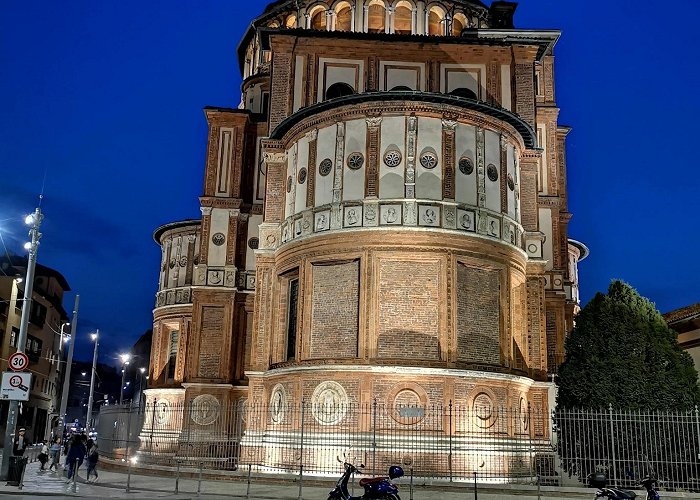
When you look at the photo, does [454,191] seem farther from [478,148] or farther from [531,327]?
[531,327]

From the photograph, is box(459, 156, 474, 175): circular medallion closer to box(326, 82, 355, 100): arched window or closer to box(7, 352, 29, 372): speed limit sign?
box(326, 82, 355, 100): arched window

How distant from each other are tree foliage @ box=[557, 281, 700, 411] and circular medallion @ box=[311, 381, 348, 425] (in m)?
7.14

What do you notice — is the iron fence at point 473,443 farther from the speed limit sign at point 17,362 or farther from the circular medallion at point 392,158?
the circular medallion at point 392,158

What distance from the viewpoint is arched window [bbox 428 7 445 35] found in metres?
40.1

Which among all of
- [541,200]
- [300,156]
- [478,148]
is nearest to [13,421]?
[300,156]

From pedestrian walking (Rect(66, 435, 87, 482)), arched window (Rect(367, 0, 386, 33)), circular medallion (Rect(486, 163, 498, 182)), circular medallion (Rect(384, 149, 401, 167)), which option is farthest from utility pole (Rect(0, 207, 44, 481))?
arched window (Rect(367, 0, 386, 33))

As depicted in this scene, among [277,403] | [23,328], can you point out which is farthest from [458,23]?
[23,328]

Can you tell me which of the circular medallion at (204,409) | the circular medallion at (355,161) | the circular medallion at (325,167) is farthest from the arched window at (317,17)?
the circular medallion at (204,409)

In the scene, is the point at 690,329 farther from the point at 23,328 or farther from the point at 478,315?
the point at 23,328

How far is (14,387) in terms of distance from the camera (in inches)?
779

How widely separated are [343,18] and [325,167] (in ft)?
57.7

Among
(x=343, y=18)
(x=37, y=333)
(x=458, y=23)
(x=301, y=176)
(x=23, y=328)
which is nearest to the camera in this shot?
(x=23, y=328)

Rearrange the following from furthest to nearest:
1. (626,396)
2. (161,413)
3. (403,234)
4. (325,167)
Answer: (161,413)
(325,167)
(403,234)
(626,396)

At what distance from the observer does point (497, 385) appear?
23.8 meters
